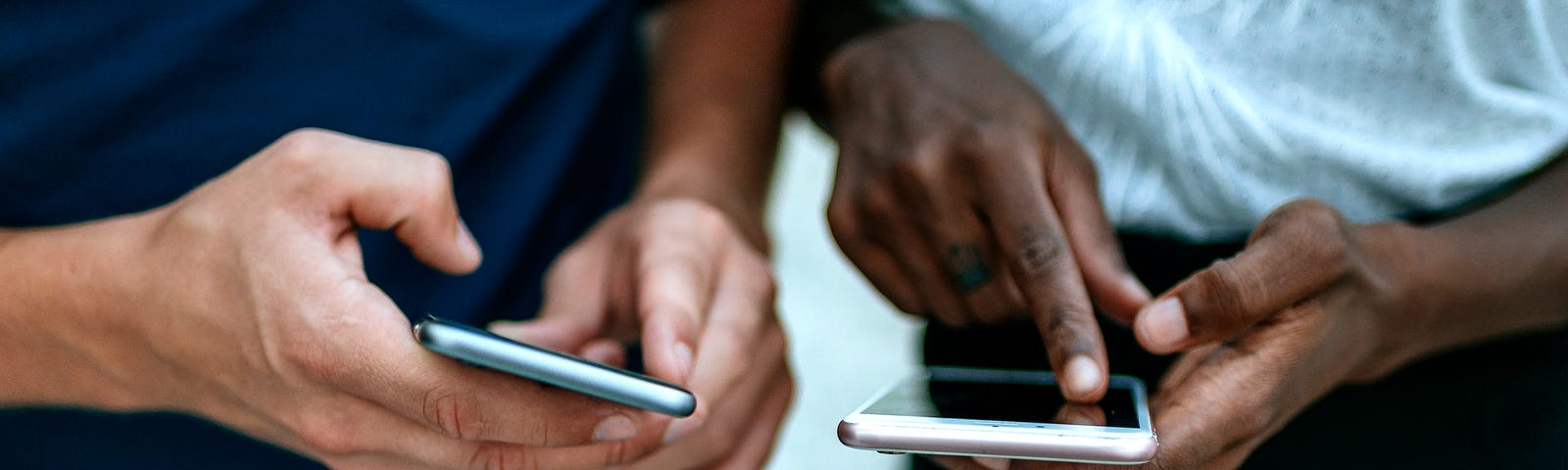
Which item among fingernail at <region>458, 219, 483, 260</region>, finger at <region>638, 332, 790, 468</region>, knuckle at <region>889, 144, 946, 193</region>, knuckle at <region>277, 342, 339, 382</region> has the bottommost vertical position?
finger at <region>638, 332, 790, 468</region>

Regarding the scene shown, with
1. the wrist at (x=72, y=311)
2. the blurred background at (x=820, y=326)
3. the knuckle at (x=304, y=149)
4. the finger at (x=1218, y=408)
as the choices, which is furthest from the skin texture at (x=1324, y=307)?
the blurred background at (x=820, y=326)

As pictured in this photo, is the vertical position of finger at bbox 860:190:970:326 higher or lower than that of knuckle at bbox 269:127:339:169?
lower

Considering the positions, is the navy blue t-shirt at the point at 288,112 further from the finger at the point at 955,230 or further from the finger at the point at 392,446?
the finger at the point at 955,230

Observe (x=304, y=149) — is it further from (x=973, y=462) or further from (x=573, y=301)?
(x=973, y=462)

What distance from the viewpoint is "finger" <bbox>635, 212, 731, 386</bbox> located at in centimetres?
71

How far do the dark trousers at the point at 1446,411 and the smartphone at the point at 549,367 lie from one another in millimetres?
449

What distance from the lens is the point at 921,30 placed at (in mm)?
820

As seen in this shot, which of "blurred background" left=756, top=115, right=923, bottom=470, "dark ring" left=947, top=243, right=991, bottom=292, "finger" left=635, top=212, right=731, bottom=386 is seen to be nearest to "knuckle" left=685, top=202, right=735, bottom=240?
"finger" left=635, top=212, right=731, bottom=386

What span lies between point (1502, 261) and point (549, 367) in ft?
2.14

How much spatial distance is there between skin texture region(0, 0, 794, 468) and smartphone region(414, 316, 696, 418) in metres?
0.06

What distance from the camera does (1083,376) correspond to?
2.12 feet

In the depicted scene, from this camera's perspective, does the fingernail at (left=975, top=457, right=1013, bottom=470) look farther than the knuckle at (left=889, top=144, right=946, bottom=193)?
No

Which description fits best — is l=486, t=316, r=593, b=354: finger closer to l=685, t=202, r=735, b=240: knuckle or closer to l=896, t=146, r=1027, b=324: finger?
l=685, t=202, r=735, b=240: knuckle

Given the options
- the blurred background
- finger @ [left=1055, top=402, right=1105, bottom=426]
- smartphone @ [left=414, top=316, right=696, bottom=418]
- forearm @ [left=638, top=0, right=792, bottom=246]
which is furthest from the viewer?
the blurred background
